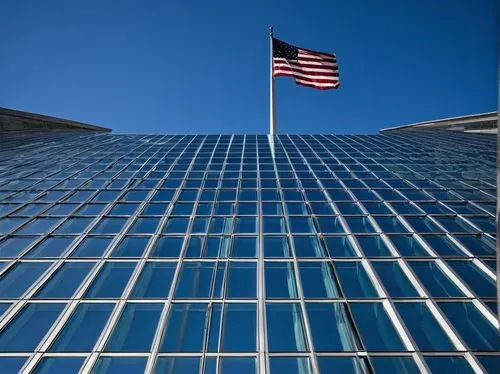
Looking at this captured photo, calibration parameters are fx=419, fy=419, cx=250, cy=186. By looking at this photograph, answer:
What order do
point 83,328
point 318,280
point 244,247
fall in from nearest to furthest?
point 83,328, point 318,280, point 244,247

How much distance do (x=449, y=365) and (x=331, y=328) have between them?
108 inches

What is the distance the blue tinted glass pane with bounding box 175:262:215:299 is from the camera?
39.8 ft

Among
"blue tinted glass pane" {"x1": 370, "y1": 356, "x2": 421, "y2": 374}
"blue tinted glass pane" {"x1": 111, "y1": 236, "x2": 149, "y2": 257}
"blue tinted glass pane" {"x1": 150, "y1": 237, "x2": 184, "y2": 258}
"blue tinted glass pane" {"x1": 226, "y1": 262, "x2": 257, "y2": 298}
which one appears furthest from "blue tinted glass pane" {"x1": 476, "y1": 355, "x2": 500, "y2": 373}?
"blue tinted glass pane" {"x1": 111, "y1": 236, "x2": 149, "y2": 257}

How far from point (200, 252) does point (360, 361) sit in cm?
687

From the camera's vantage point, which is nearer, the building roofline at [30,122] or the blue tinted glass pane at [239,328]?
the blue tinted glass pane at [239,328]

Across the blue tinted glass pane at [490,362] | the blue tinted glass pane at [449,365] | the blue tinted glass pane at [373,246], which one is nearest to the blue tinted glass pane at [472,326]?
the blue tinted glass pane at [490,362]

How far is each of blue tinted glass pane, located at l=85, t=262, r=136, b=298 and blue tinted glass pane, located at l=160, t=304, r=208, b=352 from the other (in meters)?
1.97

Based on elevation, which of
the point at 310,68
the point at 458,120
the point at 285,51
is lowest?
the point at 458,120

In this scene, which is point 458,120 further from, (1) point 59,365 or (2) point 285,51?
(1) point 59,365

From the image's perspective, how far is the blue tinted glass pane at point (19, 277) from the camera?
12102 millimetres

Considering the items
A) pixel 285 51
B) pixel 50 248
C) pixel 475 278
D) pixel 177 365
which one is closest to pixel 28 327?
pixel 177 365

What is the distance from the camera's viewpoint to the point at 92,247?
49.2ft

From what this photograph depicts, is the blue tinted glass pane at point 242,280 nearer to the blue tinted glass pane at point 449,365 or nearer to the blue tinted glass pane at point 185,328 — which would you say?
the blue tinted glass pane at point 185,328

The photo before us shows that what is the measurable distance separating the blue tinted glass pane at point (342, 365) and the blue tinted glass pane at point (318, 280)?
8.24ft
